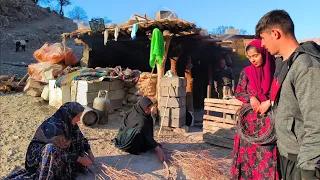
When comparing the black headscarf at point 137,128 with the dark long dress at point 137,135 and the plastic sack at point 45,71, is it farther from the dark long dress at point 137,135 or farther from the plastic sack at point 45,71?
the plastic sack at point 45,71

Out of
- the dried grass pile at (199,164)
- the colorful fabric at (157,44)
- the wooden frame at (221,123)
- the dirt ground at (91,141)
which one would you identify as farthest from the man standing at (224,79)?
the dried grass pile at (199,164)

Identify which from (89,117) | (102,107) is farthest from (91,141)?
(102,107)

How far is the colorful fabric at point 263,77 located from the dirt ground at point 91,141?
5.53 ft

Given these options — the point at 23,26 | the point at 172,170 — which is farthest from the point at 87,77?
the point at 23,26

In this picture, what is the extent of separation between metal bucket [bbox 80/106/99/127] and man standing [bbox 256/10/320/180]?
4.79m

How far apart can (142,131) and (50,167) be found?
1672 mm

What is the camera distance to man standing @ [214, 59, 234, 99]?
29.3 feet

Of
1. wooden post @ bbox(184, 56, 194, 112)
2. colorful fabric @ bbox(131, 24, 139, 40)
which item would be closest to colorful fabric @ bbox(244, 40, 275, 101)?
colorful fabric @ bbox(131, 24, 139, 40)

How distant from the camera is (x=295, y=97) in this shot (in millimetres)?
1465

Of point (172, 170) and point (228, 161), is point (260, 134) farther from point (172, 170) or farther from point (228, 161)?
point (228, 161)

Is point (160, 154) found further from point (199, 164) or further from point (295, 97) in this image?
point (295, 97)

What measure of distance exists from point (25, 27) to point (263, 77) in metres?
30.2

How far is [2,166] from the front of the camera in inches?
148

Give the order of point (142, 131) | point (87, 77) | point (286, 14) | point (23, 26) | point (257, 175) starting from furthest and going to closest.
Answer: point (23, 26) → point (87, 77) → point (142, 131) → point (257, 175) → point (286, 14)
